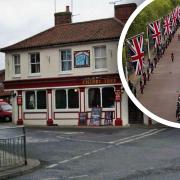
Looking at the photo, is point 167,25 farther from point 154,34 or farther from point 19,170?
point 19,170

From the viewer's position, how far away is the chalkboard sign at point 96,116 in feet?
93.0

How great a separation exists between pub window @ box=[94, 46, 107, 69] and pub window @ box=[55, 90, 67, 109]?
Result: 2.99m

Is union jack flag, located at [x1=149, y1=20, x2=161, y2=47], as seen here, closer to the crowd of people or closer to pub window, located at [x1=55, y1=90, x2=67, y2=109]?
the crowd of people

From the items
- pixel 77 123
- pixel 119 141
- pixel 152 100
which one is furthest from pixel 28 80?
pixel 152 100

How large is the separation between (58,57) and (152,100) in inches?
973

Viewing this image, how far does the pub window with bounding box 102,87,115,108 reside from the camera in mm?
28194

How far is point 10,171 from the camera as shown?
1118 cm

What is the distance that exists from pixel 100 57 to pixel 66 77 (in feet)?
8.54

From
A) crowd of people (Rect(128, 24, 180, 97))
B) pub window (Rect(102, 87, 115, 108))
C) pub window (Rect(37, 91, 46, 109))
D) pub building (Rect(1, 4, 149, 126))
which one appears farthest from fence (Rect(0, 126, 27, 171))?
pub window (Rect(37, 91, 46, 109))

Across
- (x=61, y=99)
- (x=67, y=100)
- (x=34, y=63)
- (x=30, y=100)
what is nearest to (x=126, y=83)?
(x=67, y=100)

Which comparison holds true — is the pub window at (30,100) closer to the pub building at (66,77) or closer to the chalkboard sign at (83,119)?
the pub building at (66,77)

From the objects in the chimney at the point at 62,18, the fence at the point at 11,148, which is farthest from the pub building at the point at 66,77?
the fence at the point at 11,148

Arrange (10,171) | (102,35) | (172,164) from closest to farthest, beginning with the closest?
(10,171) < (172,164) < (102,35)

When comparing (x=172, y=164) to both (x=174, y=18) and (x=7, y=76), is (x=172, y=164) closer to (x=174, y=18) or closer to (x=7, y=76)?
(x=174, y=18)
